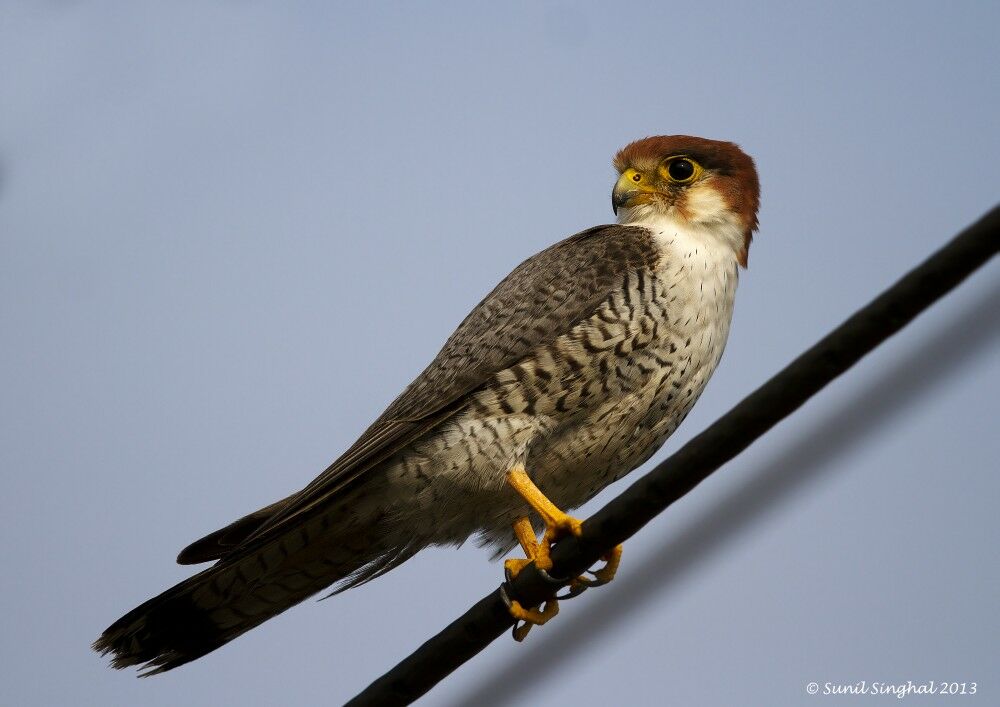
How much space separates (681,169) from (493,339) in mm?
1325

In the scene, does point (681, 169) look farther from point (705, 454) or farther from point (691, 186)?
point (705, 454)

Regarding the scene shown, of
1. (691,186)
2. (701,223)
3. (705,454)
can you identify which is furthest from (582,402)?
(705,454)

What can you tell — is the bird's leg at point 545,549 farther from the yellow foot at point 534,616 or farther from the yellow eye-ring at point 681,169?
the yellow eye-ring at point 681,169

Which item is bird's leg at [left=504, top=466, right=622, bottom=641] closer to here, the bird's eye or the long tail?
the long tail

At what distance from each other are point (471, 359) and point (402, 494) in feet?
1.78

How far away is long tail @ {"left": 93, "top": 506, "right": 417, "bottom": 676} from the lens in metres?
4.04

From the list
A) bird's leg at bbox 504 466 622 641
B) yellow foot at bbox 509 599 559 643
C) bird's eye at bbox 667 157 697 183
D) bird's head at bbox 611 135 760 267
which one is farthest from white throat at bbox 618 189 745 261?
yellow foot at bbox 509 599 559 643

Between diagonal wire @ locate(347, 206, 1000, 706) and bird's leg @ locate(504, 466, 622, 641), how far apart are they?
0.18 metres

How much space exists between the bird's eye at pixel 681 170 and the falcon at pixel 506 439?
46cm

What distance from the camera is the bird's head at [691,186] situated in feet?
15.4

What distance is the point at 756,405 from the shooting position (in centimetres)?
228

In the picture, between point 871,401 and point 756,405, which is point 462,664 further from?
point 871,401

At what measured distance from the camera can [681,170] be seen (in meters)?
4.94

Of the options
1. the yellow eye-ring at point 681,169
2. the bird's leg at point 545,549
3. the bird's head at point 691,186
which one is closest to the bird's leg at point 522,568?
the bird's leg at point 545,549
